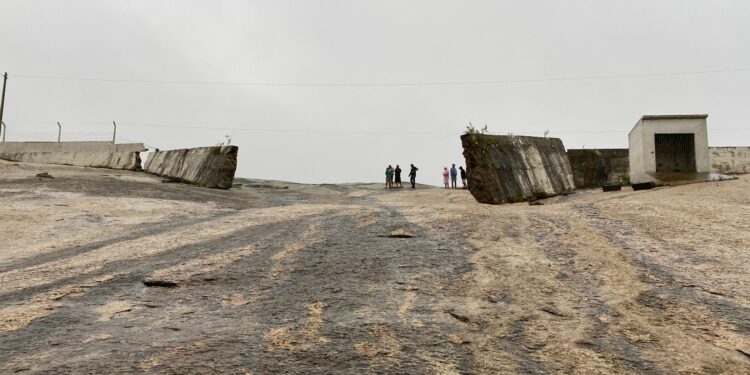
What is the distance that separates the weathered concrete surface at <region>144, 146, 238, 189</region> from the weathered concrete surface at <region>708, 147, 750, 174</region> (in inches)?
972

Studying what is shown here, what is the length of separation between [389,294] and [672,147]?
1829 cm

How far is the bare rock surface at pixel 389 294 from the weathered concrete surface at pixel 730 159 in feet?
57.6

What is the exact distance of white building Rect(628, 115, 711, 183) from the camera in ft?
58.2

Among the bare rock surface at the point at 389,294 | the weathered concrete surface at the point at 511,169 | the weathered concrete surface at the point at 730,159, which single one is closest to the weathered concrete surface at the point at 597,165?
the weathered concrete surface at the point at 730,159

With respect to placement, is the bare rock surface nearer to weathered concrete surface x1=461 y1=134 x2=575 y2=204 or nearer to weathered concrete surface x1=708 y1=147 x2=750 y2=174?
weathered concrete surface x1=461 y1=134 x2=575 y2=204

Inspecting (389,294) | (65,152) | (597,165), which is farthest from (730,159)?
(65,152)

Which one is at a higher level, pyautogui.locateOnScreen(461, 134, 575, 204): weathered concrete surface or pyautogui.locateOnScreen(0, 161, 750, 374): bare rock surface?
pyautogui.locateOnScreen(461, 134, 575, 204): weathered concrete surface

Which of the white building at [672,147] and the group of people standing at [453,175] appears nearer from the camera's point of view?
the white building at [672,147]

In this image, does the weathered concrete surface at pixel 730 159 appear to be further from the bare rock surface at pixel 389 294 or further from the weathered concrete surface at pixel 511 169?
the bare rock surface at pixel 389 294

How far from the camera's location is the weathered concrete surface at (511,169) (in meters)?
14.1

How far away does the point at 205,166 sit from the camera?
22.1 meters

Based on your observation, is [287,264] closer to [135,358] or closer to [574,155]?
[135,358]

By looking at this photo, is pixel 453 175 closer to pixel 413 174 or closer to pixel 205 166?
pixel 413 174

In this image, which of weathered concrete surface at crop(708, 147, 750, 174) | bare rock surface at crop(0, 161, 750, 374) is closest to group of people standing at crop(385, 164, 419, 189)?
weathered concrete surface at crop(708, 147, 750, 174)
